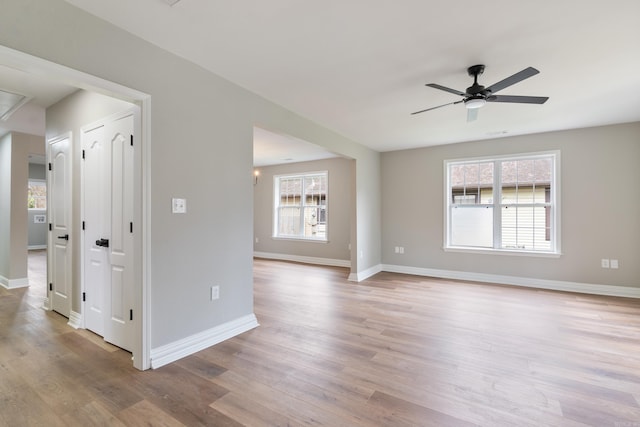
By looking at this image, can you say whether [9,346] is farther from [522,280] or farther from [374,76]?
[522,280]

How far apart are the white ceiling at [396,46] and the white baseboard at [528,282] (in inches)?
105

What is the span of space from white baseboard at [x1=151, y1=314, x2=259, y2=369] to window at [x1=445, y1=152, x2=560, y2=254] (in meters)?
4.25

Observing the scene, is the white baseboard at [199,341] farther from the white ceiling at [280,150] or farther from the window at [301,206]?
the window at [301,206]

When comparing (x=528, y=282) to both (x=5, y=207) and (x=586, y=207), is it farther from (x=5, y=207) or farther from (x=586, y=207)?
(x=5, y=207)

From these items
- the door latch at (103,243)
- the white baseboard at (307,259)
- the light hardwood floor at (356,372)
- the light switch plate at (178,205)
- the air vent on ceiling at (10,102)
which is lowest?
the light hardwood floor at (356,372)

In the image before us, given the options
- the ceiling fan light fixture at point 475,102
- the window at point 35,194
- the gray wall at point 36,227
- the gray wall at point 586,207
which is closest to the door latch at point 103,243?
the ceiling fan light fixture at point 475,102

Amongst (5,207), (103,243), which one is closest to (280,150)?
(103,243)

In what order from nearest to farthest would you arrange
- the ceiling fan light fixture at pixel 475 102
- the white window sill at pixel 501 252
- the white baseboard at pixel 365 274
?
the ceiling fan light fixture at pixel 475 102, the white window sill at pixel 501 252, the white baseboard at pixel 365 274

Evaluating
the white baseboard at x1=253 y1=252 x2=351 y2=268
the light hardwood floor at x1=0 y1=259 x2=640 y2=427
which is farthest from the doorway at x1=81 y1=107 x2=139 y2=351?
the white baseboard at x1=253 y1=252 x2=351 y2=268

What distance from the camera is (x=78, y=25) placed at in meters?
1.92

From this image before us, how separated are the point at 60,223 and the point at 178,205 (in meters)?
2.08

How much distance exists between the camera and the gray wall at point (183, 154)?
187 cm

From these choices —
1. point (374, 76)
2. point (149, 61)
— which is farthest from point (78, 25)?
point (374, 76)

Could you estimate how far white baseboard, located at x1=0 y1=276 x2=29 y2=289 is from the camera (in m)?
4.73
